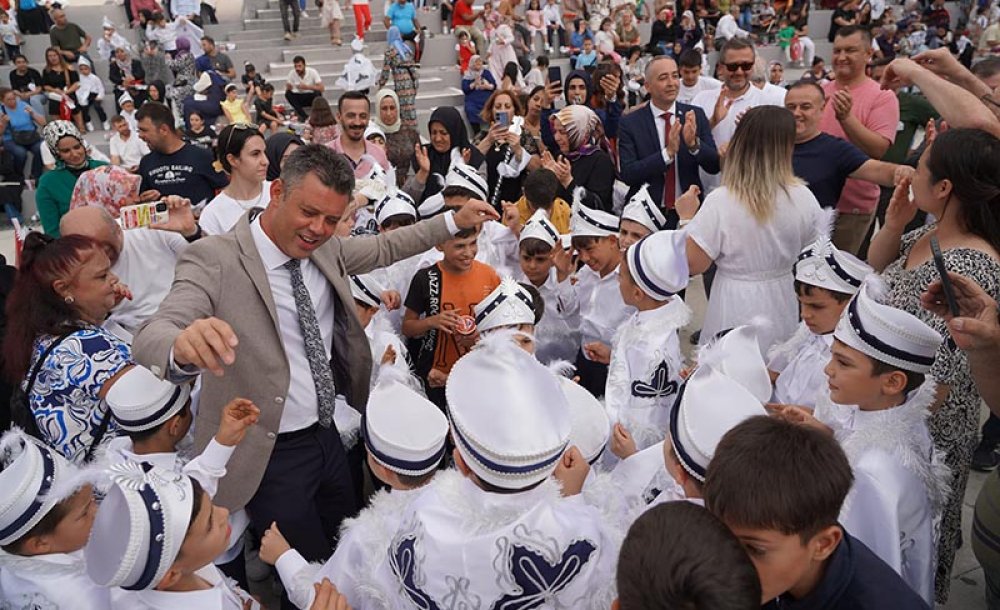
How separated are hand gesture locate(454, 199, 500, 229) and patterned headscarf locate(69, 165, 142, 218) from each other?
251cm

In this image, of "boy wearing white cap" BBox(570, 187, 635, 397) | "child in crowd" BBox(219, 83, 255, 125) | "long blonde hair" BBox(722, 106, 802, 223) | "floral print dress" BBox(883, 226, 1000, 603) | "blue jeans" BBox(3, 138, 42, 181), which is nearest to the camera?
"floral print dress" BBox(883, 226, 1000, 603)

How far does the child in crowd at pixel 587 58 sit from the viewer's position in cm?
1485

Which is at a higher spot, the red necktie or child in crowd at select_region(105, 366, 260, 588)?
the red necktie

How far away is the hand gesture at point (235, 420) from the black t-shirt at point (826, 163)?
3521mm

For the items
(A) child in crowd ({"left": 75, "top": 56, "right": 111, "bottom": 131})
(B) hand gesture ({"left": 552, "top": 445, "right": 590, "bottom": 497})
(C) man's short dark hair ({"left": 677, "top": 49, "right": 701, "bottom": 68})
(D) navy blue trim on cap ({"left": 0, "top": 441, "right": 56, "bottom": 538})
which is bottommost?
Result: (A) child in crowd ({"left": 75, "top": 56, "right": 111, "bottom": 131})

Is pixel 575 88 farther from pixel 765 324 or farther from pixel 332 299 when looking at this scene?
pixel 332 299

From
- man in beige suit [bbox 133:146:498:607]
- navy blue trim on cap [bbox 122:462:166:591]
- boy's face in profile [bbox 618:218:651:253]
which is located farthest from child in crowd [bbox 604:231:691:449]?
navy blue trim on cap [bbox 122:462:166:591]

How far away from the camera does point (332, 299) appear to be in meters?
3.09

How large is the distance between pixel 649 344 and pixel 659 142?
2.64 metres

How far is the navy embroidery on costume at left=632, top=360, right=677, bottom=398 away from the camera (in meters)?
3.13

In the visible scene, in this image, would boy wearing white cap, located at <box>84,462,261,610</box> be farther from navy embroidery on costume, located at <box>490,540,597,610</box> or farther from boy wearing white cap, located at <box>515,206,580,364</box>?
boy wearing white cap, located at <box>515,206,580,364</box>

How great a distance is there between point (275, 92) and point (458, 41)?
4364mm

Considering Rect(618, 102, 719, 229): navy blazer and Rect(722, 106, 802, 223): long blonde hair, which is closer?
Rect(722, 106, 802, 223): long blonde hair

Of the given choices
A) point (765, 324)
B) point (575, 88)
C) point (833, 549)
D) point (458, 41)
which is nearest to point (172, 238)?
point (765, 324)
